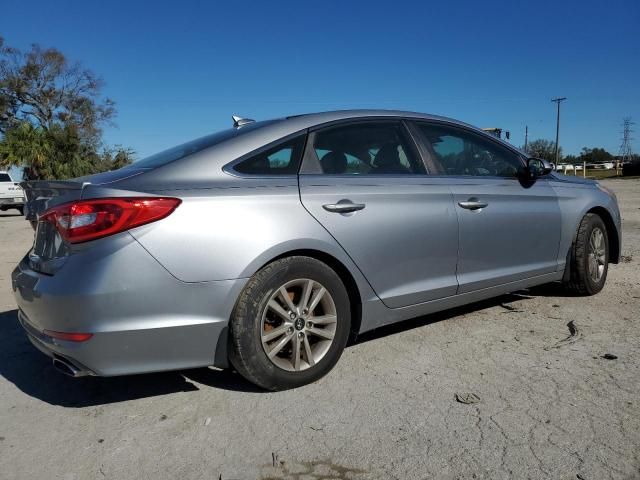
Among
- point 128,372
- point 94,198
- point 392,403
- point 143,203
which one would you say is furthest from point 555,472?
point 94,198

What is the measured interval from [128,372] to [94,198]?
2.78 ft

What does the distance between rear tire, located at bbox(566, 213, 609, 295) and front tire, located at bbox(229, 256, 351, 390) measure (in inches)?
100

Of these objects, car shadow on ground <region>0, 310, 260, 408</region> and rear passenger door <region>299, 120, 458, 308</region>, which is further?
rear passenger door <region>299, 120, 458, 308</region>

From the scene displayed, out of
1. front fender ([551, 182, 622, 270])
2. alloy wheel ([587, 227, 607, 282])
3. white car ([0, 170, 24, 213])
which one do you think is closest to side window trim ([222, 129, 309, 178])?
front fender ([551, 182, 622, 270])

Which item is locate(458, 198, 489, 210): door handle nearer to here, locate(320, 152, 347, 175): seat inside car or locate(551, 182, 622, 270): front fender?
locate(320, 152, 347, 175): seat inside car

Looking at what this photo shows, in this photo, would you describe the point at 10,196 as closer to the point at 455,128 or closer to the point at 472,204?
the point at 455,128

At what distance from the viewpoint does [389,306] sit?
335cm

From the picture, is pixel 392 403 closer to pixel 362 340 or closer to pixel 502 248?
pixel 362 340

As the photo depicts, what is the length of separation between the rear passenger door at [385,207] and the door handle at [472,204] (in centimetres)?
13

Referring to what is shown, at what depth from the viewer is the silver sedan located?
8.34ft

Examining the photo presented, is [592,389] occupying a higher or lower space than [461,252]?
lower

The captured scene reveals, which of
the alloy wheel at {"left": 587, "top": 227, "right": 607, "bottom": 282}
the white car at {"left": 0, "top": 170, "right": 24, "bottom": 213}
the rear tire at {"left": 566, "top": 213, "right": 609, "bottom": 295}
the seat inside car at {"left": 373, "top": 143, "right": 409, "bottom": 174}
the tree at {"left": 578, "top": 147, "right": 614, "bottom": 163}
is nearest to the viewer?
the seat inside car at {"left": 373, "top": 143, "right": 409, "bottom": 174}

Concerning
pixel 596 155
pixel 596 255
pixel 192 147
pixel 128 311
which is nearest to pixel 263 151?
pixel 192 147

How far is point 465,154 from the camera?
406 centimetres
